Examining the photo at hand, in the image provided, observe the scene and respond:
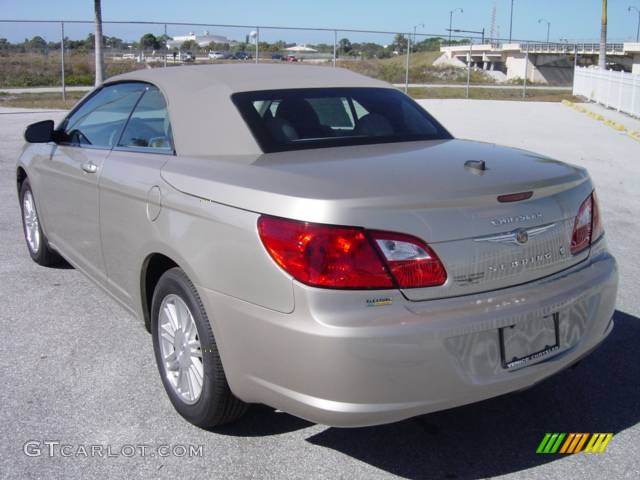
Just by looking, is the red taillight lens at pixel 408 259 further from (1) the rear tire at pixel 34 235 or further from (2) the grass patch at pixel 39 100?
(2) the grass patch at pixel 39 100

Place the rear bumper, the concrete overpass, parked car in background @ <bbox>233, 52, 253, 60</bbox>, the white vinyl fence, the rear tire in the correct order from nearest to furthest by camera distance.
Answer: the rear bumper < the rear tire < the white vinyl fence < parked car in background @ <bbox>233, 52, 253, 60</bbox> < the concrete overpass

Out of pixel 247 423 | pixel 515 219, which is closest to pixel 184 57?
pixel 247 423

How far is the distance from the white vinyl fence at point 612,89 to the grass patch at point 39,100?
1678cm

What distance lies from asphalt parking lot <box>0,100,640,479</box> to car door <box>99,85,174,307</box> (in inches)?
19.1

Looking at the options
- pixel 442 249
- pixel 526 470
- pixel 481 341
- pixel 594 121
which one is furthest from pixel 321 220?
pixel 594 121

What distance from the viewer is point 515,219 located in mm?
2881

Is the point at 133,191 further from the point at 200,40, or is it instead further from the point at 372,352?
the point at 200,40

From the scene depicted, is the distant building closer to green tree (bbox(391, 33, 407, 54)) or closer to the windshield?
green tree (bbox(391, 33, 407, 54))

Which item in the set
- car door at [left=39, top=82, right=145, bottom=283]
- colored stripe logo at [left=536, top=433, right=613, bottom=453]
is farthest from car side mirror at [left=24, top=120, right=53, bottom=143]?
colored stripe logo at [left=536, top=433, right=613, bottom=453]

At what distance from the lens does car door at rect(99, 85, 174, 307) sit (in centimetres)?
354

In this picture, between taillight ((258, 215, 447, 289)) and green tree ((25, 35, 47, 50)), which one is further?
green tree ((25, 35, 47, 50))

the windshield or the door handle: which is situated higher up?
the windshield

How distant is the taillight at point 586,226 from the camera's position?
320 centimetres

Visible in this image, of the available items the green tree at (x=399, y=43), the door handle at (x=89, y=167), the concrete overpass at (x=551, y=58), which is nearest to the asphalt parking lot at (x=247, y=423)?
the door handle at (x=89, y=167)
